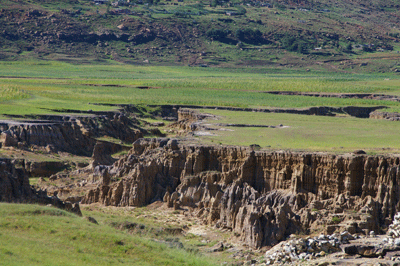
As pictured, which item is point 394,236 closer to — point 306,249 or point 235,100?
point 306,249

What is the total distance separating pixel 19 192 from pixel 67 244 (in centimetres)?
1107

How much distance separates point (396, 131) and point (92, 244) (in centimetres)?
4702

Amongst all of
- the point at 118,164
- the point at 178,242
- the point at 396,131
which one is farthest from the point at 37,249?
the point at 396,131

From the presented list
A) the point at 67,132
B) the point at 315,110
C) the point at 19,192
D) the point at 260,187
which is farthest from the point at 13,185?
the point at 315,110

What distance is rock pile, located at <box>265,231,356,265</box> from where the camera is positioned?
117ft

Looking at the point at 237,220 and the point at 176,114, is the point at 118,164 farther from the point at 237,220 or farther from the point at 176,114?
the point at 176,114

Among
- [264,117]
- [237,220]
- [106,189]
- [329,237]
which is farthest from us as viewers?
[264,117]

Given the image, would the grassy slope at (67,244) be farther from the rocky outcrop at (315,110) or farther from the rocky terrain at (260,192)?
the rocky outcrop at (315,110)

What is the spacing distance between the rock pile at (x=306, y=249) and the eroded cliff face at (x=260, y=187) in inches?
181

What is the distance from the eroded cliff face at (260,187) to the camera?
4309 centimetres

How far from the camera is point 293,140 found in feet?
207

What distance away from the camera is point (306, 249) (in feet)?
118

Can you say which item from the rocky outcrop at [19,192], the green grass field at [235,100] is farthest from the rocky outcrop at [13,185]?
the green grass field at [235,100]

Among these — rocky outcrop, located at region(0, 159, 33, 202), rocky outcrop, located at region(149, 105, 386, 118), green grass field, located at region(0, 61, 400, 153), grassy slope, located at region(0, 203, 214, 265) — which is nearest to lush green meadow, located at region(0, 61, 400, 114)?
green grass field, located at region(0, 61, 400, 153)
